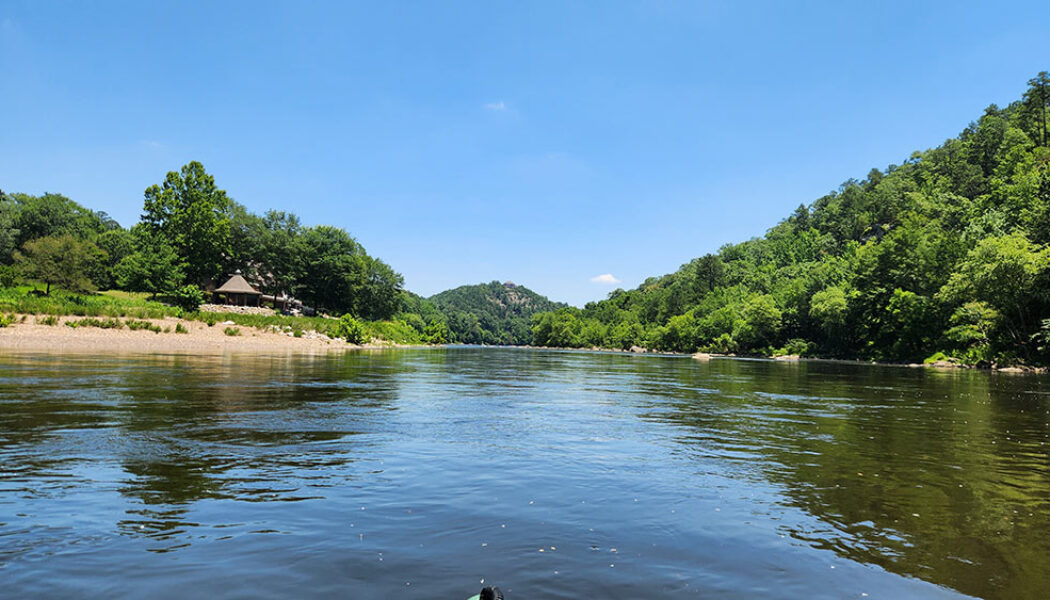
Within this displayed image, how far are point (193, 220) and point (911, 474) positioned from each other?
114204 mm

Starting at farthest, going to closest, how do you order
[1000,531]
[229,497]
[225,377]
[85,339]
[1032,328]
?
[1032,328]
[85,339]
[225,377]
[229,497]
[1000,531]

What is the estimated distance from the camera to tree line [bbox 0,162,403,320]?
3282 inches

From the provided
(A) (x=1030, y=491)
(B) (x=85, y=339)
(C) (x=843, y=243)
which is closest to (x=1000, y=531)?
(A) (x=1030, y=491)

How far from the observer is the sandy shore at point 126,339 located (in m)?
43.9

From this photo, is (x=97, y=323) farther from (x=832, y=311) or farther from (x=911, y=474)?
(x=832, y=311)

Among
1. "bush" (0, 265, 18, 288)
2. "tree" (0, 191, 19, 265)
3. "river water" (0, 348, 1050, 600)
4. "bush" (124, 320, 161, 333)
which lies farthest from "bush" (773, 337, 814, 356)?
"tree" (0, 191, 19, 265)

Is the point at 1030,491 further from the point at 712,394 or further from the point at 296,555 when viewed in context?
the point at 712,394

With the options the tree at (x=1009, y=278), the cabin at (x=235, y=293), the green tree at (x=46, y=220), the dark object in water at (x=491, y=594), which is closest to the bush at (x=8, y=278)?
the cabin at (x=235, y=293)

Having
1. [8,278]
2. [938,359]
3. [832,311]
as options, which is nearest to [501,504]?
[8,278]

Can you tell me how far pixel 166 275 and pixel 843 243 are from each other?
17545 centimetres

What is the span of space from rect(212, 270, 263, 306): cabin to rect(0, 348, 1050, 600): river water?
84.9 m

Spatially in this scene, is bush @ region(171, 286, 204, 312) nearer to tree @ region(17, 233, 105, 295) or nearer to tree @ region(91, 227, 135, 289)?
tree @ region(17, 233, 105, 295)

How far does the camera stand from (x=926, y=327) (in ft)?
260

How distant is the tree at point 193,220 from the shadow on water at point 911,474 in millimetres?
100723
